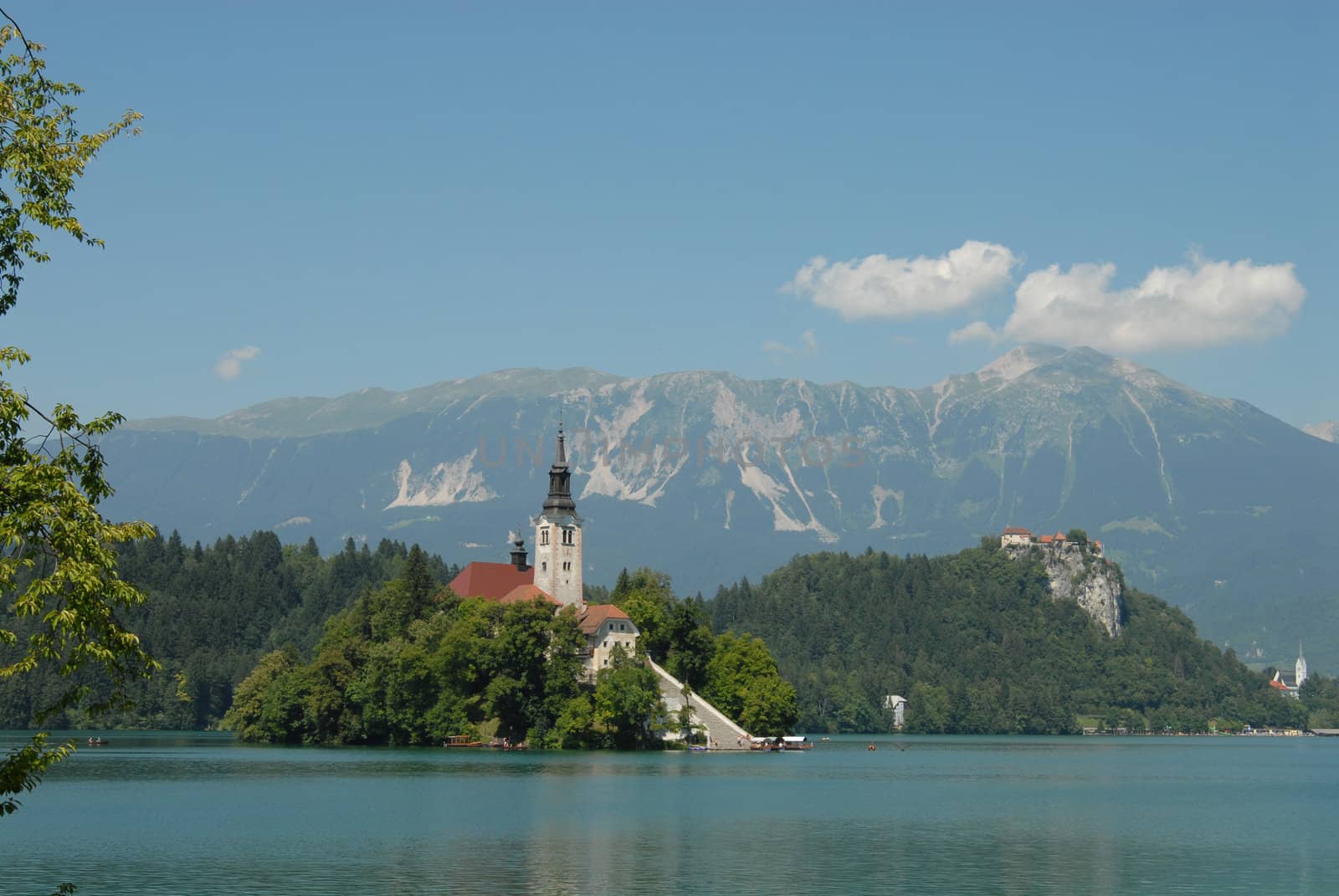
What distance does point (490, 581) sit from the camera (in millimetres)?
177750

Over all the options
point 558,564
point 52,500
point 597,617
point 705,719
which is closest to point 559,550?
point 558,564

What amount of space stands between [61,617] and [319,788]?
72.0 meters

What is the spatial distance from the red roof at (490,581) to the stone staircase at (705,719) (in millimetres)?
32751

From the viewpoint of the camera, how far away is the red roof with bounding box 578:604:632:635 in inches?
5768

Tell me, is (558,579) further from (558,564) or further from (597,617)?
(597,617)

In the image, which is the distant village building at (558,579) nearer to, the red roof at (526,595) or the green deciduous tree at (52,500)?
the red roof at (526,595)

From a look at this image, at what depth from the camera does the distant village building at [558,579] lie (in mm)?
146375

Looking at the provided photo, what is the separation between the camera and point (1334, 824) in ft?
274

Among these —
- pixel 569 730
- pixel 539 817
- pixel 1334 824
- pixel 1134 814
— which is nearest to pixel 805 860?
pixel 539 817

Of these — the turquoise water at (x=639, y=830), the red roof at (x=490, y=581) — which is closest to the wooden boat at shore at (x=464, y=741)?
the turquoise water at (x=639, y=830)

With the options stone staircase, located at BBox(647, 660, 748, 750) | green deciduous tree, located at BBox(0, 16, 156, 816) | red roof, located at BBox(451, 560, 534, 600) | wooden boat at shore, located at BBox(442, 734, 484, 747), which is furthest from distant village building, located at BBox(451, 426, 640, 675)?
green deciduous tree, located at BBox(0, 16, 156, 816)

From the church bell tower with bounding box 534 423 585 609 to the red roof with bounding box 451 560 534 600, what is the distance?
7.55 metres

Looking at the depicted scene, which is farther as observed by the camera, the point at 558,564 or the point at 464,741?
the point at 558,564

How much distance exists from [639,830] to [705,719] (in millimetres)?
78059
